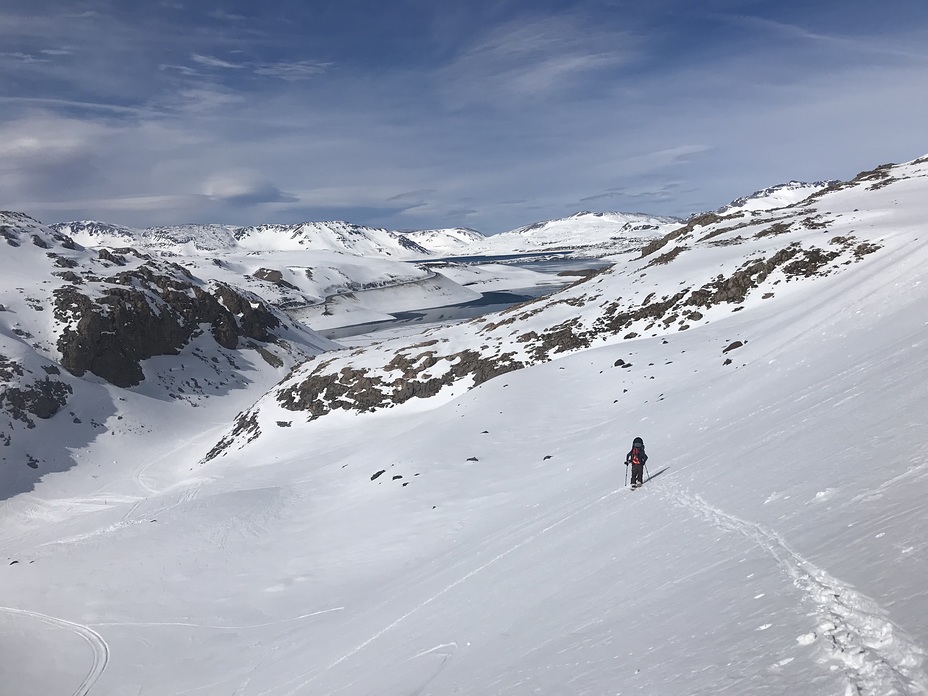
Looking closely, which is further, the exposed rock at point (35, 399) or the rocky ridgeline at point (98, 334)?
the rocky ridgeline at point (98, 334)

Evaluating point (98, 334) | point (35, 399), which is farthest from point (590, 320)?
point (98, 334)

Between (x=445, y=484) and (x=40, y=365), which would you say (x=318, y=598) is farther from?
(x=40, y=365)

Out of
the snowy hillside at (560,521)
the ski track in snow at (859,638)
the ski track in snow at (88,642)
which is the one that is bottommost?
the ski track in snow at (88,642)

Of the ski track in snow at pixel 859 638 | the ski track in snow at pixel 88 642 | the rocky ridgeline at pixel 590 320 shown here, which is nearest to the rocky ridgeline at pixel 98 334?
the rocky ridgeline at pixel 590 320

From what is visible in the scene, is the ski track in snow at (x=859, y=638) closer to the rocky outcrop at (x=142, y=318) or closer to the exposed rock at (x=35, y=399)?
the exposed rock at (x=35, y=399)

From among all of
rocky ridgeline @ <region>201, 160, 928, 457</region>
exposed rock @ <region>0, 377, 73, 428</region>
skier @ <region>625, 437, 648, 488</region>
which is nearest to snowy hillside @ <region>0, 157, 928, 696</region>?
rocky ridgeline @ <region>201, 160, 928, 457</region>

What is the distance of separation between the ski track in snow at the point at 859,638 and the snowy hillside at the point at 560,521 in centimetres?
2

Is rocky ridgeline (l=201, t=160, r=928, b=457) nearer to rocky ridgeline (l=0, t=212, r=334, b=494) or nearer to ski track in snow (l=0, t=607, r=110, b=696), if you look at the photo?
rocky ridgeline (l=0, t=212, r=334, b=494)

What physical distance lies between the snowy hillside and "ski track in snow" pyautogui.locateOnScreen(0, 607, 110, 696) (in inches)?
4.7

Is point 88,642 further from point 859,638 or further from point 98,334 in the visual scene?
point 98,334

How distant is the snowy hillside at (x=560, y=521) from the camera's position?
6.43 m

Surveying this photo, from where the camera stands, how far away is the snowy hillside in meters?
6.43

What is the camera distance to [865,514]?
703cm

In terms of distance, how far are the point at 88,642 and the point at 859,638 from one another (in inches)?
913
